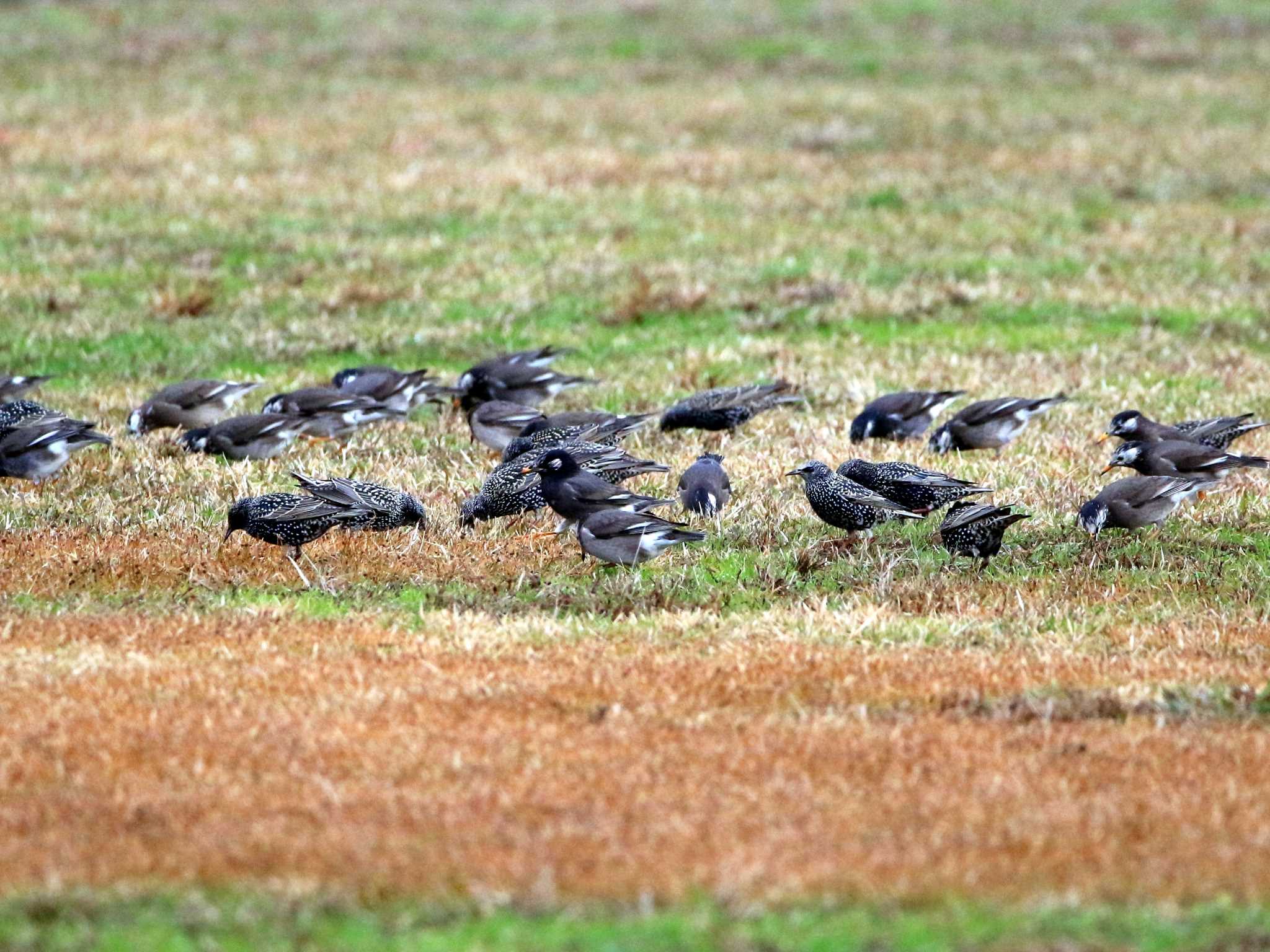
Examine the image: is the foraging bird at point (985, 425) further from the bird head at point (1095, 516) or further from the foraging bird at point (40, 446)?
the foraging bird at point (40, 446)

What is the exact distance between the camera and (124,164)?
87.6ft

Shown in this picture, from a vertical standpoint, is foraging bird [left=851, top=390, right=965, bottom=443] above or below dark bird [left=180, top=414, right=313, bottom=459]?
below

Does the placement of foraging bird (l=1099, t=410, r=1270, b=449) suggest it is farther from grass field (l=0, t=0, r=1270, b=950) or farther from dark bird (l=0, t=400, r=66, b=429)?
dark bird (l=0, t=400, r=66, b=429)

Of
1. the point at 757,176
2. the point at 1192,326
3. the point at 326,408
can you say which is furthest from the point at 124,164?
the point at 1192,326

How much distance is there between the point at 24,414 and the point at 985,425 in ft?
25.3

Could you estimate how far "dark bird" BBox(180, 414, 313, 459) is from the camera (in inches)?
547

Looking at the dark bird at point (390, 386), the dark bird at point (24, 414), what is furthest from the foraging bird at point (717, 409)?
the dark bird at point (24, 414)

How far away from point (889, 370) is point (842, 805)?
35.8 ft

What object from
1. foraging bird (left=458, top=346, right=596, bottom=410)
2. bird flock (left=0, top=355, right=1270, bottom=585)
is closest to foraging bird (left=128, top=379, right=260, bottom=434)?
bird flock (left=0, top=355, right=1270, bottom=585)

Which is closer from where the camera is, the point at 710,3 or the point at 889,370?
the point at 889,370

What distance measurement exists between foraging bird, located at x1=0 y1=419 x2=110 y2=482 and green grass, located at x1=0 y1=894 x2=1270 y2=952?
24.1 feet

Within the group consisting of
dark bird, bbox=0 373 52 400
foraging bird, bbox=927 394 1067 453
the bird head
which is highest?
dark bird, bbox=0 373 52 400

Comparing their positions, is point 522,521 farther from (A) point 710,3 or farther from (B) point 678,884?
(A) point 710,3

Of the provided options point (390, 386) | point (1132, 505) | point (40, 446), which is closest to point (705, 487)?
point (1132, 505)
